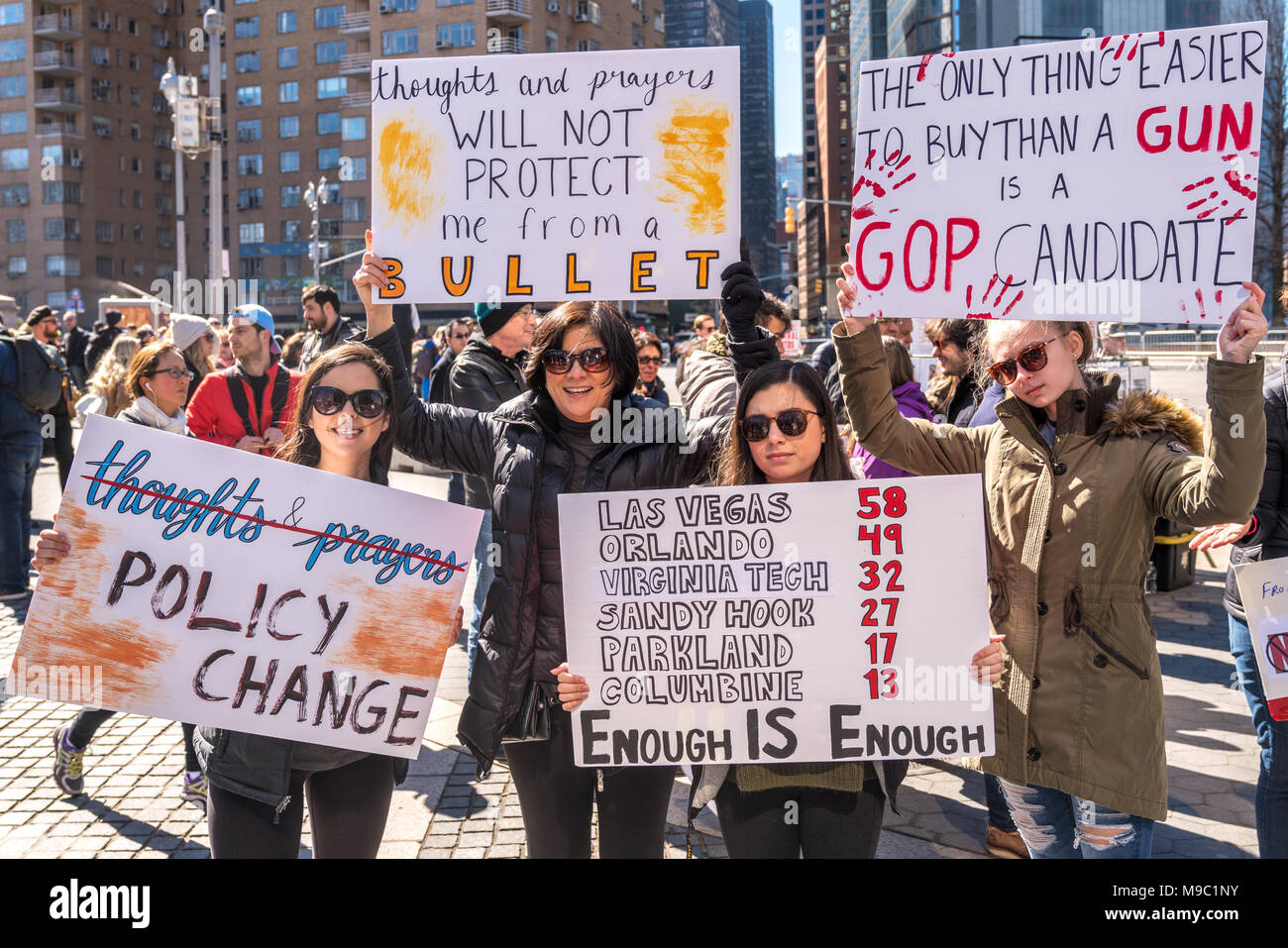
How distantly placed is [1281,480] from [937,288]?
1371 mm

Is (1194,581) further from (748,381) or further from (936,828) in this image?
(748,381)

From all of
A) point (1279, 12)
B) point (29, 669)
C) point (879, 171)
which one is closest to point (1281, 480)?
point (879, 171)

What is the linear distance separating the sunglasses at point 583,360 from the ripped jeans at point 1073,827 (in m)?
1.61

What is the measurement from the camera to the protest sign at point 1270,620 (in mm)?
3318

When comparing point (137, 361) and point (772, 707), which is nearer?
point (772, 707)

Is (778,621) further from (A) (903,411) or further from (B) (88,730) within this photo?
(B) (88,730)

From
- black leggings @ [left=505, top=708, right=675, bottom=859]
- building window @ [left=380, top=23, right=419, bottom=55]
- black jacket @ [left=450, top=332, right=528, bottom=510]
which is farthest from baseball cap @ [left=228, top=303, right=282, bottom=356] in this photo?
building window @ [left=380, top=23, right=419, bottom=55]

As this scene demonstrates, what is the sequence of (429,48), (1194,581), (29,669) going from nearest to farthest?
(29,669), (1194,581), (429,48)

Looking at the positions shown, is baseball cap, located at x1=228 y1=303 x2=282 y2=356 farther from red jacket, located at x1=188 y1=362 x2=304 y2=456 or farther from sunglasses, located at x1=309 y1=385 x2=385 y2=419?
sunglasses, located at x1=309 y1=385 x2=385 y2=419

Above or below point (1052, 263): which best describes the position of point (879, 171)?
above

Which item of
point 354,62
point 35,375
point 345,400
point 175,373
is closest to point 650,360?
point 175,373

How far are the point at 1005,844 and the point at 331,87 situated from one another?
262 feet

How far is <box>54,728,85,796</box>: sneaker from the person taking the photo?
499cm

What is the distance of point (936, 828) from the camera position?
4762 mm
